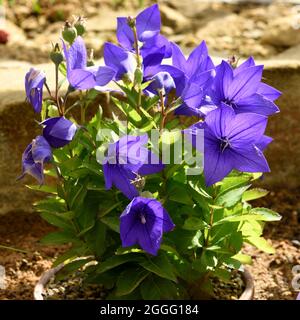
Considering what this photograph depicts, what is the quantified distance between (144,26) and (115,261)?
54 centimetres

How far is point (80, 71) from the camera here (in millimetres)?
1761

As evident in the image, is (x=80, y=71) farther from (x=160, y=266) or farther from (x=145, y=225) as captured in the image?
(x=160, y=266)

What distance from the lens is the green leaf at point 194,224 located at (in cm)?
188

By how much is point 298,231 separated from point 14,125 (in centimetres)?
96

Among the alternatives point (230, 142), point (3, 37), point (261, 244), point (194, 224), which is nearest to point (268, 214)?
point (261, 244)

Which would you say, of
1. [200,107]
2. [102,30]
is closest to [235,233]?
[200,107]

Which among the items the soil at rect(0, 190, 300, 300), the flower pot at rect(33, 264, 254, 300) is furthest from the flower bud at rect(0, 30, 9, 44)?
the flower pot at rect(33, 264, 254, 300)

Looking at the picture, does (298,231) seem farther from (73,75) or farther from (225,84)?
(73,75)

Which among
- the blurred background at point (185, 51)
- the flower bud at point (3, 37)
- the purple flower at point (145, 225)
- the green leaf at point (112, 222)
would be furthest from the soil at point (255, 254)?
the flower bud at point (3, 37)

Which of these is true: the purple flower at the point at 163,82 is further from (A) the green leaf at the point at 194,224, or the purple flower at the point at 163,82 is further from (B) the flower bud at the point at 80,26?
(A) the green leaf at the point at 194,224

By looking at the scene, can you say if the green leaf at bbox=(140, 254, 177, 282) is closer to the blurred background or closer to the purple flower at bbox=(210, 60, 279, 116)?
the purple flower at bbox=(210, 60, 279, 116)

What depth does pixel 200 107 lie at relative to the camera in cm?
180

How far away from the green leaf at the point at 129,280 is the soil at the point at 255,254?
417mm

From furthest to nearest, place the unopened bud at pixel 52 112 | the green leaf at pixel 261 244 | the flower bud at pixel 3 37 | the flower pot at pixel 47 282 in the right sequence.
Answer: the flower bud at pixel 3 37 → the flower pot at pixel 47 282 → the green leaf at pixel 261 244 → the unopened bud at pixel 52 112
